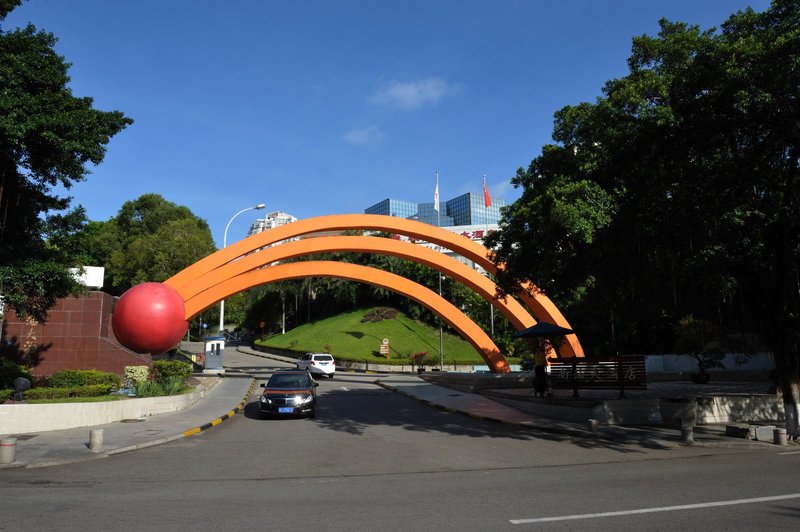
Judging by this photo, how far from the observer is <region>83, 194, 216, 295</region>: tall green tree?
4659 centimetres

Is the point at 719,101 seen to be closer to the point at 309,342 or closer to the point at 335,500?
the point at 335,500

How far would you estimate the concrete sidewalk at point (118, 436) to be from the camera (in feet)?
33.8

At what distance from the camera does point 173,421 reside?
15.5 meters

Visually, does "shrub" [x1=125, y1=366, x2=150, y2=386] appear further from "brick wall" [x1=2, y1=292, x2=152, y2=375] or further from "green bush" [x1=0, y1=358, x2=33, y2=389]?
"brick wall" [x1=2, y1=292, x2=152, y2=375]

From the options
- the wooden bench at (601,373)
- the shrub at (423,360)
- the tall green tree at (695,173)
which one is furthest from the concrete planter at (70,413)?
the shrub at (423,360)

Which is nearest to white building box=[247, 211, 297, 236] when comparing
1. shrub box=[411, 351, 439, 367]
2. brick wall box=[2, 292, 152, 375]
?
shrub box=[411, 351, 439, 367]

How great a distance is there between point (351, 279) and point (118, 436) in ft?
67.4

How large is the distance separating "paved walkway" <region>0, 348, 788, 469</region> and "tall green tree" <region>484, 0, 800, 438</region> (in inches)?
112

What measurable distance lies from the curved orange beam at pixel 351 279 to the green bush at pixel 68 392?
1186 cm

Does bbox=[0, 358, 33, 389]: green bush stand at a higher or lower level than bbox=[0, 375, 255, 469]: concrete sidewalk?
higher

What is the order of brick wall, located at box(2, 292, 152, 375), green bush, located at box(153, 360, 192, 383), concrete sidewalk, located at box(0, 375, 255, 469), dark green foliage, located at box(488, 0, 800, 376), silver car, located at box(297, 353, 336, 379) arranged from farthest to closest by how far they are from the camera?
silver car, located at box(297, 353, 336, 379) → brick wall, located at box(2, 292, 152, 375) → green bush, located at box(153, 360, 192, 383) → dark green foliage, located at box(488, 0, 800, 376) → concrete sidewalk, located at box(0, 375, 255, 469)

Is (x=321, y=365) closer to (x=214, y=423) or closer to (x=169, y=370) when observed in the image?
(x=169, y=370)

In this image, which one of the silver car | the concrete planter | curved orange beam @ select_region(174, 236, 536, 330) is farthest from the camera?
the silver car

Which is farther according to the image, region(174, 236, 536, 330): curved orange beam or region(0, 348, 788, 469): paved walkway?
region(174, 236, 536, 330): curved orange beam
